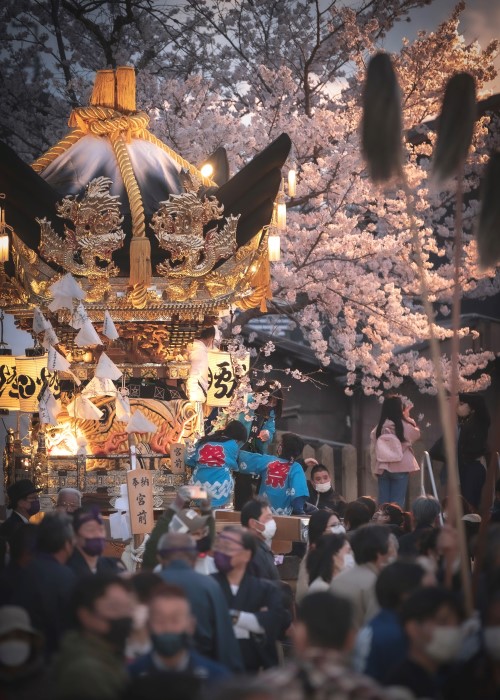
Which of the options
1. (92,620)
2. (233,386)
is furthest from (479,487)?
(92,620)

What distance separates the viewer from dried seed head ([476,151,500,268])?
7.63 m

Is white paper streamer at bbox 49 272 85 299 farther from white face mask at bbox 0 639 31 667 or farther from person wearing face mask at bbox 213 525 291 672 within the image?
white face mask at bbox 0 639 31 667

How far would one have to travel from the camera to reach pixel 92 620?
631cm

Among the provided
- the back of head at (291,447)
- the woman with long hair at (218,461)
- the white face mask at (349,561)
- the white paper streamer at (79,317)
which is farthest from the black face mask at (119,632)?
the back of head at (291,447)

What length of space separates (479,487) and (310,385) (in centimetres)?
958

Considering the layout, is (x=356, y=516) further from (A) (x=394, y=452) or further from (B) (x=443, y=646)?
(B) (x=443, y=646)

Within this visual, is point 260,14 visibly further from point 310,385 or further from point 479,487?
point 479,487

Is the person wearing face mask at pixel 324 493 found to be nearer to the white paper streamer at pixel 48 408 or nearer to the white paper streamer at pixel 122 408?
the white paper streamer at pixel 122 408

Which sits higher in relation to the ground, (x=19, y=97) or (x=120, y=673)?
(x=19, y=97)

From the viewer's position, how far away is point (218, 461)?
13.6 m

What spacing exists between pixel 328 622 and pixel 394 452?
9.27 m

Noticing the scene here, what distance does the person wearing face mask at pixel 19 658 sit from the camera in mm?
6008

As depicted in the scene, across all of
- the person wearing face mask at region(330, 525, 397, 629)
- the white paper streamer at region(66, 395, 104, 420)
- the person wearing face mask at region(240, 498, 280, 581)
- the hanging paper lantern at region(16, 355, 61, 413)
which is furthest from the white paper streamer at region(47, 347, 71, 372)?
the person wearing face mask at region(330, 525, 397, 629)

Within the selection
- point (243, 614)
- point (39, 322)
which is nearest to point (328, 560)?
point (243, 614)
